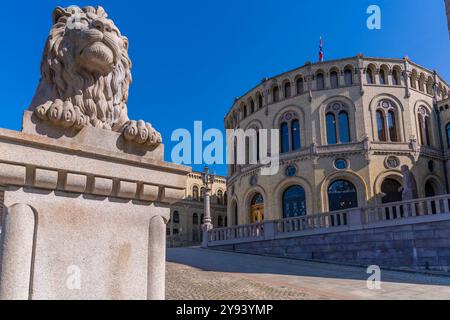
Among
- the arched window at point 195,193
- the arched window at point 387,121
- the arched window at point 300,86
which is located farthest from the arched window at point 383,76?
the arched window at point 195,193

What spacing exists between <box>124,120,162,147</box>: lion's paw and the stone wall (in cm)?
1587

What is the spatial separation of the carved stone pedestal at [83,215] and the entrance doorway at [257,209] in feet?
102

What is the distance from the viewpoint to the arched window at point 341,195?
1164 inches

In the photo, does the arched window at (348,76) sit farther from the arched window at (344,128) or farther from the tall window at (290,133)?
the tall window at (290,133)

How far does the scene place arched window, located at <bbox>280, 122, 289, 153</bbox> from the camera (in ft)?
109

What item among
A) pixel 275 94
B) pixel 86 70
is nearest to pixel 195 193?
pixel 275 94

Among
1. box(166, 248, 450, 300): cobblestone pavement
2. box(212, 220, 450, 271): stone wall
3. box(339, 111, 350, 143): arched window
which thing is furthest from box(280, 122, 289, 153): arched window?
box(166, 248, 450, 300): cobblestone pavement

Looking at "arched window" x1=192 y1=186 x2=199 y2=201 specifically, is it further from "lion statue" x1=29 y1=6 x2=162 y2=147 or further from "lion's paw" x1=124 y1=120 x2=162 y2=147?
"lion's paw" x1=124 y1=120 x2=162 y2=147

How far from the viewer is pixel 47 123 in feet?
9.52

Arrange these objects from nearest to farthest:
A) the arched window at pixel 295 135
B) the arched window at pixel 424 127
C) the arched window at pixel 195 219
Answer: the arched window at pixel 424 127
the arched window at pixel 295 135
the arched window at pixel 195 219

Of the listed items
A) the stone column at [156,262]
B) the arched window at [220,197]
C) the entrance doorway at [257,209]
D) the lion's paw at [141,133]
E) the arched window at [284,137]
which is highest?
the arched window at [284,137]

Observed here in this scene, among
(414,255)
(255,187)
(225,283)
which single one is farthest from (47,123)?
(255,187)

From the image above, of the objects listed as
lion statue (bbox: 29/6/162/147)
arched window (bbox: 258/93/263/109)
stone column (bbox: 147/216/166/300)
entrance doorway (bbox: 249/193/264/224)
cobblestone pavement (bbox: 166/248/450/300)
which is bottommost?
cobblestone pavement (bbox: 166/248/450/300)
